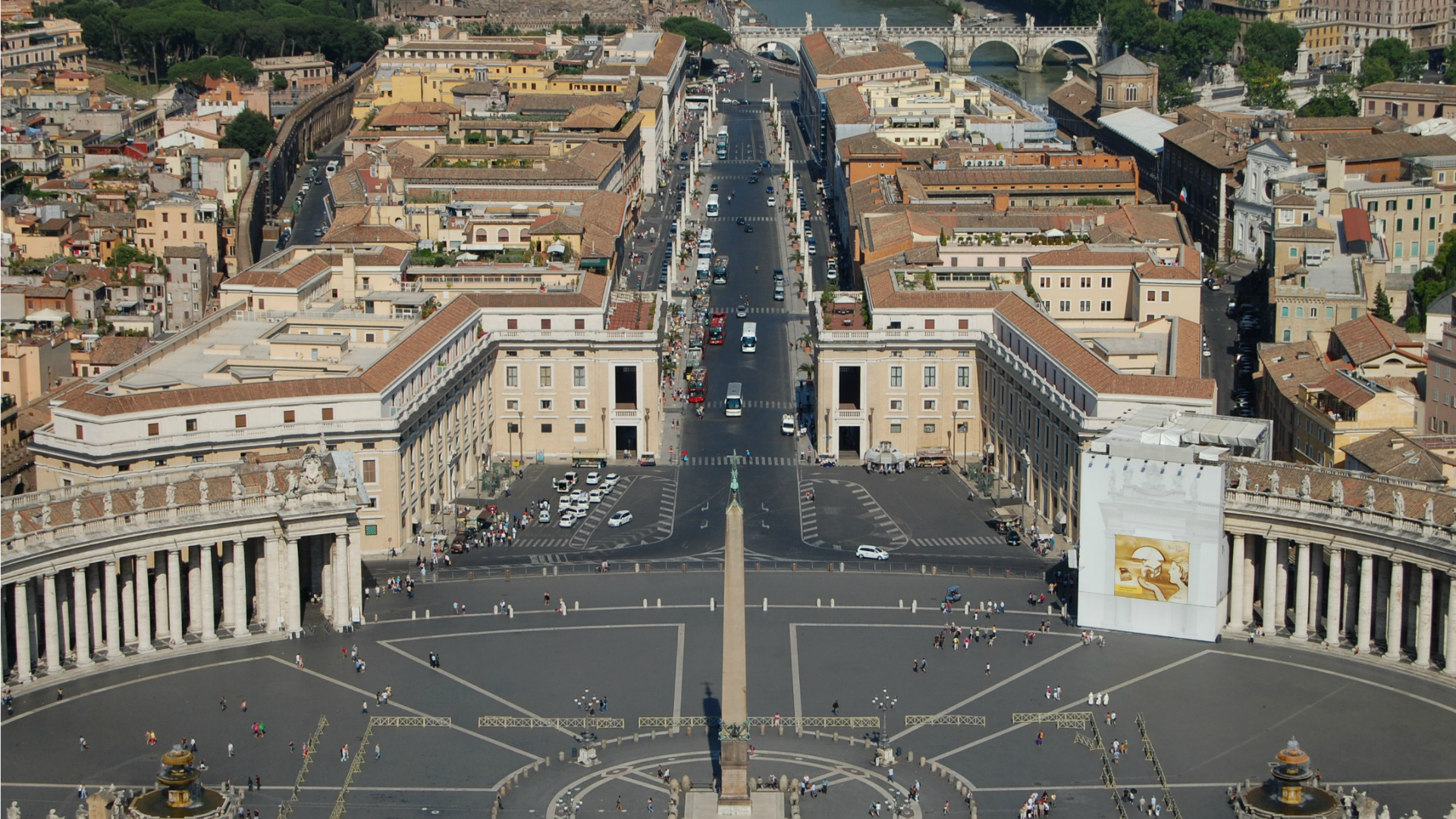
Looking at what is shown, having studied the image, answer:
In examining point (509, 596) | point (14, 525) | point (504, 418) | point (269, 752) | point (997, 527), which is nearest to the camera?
point (269, 752)

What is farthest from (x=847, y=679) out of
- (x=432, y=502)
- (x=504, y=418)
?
(x=504, y=418)

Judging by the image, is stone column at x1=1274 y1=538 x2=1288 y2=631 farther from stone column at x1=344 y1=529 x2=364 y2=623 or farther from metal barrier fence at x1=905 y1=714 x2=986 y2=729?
stone column at x1=344 y1=529 x2=364 y2=623

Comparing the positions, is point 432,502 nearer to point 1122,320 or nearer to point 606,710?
point 606,710

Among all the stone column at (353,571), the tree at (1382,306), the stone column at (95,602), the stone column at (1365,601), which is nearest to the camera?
the stone column at (1365,601)

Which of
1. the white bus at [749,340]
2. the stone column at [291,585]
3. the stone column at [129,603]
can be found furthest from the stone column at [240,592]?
the white bus at [749,340]

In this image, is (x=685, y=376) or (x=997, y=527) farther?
(x=685, y=376)

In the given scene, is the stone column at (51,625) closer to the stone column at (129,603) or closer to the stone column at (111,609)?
the stone column at (111,609)

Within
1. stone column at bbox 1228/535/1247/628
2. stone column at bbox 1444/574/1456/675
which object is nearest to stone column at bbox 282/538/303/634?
stone column at bbox 1444/574/1456/675
